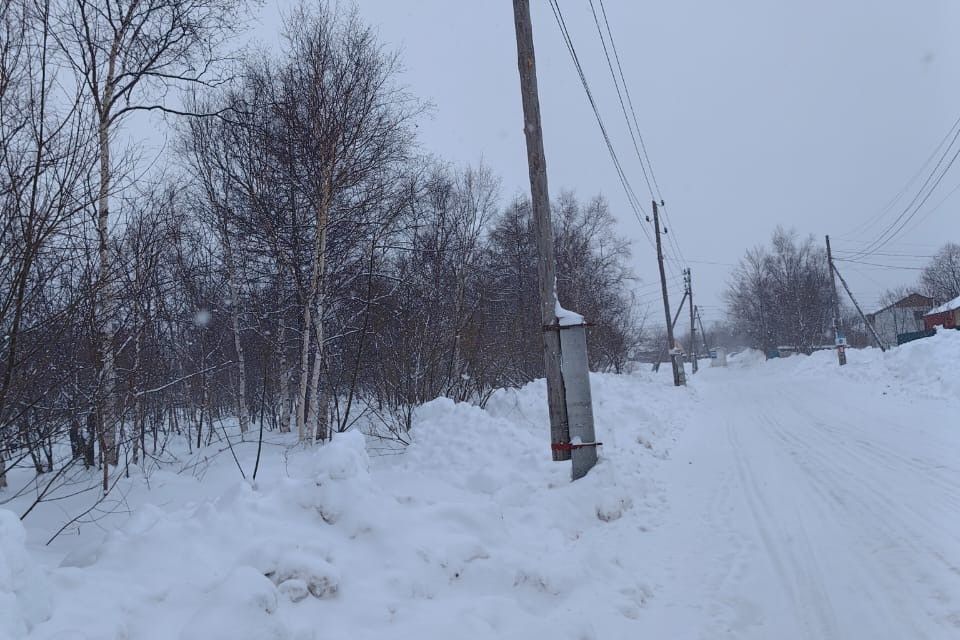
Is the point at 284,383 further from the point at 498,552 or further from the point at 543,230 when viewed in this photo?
the point at 498,552

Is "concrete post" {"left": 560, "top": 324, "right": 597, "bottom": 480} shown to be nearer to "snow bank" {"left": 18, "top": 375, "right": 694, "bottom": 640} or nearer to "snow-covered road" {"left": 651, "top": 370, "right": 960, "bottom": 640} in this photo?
"snow bank" {"left": 18, "top": 375, "right": 694, "bottom": 640}

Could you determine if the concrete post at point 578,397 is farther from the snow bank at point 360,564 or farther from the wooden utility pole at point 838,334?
the wooden utility pole at point 838,334

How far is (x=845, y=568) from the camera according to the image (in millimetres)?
3947

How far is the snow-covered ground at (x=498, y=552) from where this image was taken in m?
2.98

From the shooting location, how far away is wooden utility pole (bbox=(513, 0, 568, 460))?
6836mm

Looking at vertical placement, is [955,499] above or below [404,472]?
below

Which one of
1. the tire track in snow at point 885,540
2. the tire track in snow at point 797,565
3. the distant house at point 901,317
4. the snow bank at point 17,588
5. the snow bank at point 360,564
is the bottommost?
the tire track in snow at point 797,565

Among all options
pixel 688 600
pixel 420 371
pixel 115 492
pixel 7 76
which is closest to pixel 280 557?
pixel 688 600

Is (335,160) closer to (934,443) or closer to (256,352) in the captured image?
(256,352)

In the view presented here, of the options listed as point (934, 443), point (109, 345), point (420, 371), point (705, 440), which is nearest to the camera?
point (109, 345)

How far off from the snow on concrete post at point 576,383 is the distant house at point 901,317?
2539 inches

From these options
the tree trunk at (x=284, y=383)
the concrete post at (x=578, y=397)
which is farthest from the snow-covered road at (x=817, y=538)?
the tree trunk at (x=284, y=383)

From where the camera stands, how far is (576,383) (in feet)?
22.2

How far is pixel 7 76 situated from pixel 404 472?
4778mm
